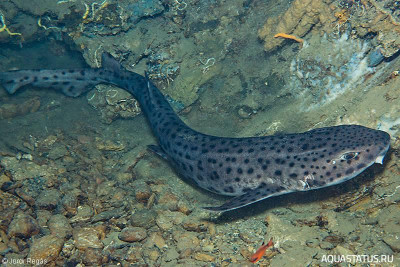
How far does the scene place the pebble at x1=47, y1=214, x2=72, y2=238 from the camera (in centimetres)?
498

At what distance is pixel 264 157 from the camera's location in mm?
5492

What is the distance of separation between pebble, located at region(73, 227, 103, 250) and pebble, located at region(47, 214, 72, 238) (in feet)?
0.50

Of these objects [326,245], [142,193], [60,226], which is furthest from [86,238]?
[326,245]

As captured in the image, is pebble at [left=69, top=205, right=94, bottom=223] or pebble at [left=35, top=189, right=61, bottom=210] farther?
pebble at [left=35, top=189, right=61, bottom=210]

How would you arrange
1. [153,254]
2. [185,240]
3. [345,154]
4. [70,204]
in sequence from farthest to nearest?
1. [70,204]
2. [185,240]
3. [345,154]
4. [153,254]

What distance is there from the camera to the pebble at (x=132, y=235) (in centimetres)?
500

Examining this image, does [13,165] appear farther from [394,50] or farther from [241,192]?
[394,50]

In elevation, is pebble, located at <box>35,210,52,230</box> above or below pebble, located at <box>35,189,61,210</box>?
below

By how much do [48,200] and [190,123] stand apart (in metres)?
4.58

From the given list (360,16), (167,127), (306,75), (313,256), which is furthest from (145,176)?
(360,16)

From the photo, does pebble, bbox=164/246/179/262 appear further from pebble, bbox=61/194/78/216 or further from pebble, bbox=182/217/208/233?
pebble, bbox=61/194/78/216

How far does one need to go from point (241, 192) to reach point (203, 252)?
5.44 feet

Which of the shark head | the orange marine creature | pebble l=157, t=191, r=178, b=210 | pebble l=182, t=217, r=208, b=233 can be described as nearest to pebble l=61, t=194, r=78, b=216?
pebble l=157, t=191, r=178, b=210

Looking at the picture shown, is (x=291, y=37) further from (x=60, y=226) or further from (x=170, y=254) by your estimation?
(x=60, y=226)
